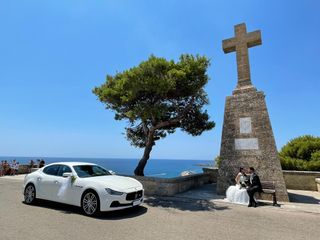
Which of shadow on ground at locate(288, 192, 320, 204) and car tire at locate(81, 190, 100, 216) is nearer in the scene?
car tire at locate(81, 190, 100, 216)

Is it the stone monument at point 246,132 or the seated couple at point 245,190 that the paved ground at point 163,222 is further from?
the stone monument at point 246,132

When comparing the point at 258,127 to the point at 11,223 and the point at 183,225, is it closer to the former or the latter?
the point at 183,225

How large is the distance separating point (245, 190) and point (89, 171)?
20.7 feet

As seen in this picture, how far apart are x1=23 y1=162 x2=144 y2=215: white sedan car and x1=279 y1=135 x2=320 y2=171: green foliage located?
11.2 metres

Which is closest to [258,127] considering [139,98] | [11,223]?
[139,98]

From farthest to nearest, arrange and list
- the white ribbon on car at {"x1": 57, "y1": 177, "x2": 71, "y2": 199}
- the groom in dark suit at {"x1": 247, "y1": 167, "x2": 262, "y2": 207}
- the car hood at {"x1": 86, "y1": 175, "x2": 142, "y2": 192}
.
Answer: the groom in dark suit at {"x1": 247, "y1": 167, "x2": 262, "y2": 207}
the white ribbon on car at {"x1": 57, "y1": 177, "x2": 71, "y2": 199}
the car hood at {"x1": 86, "y1": 175, "x2": 142, "y2": 192}

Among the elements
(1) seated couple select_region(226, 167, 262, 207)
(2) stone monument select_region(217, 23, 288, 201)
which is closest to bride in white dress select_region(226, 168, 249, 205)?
(1) seated couple select_region(226, 167, 262, 207)

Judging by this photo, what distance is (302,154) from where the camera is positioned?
1527 cm

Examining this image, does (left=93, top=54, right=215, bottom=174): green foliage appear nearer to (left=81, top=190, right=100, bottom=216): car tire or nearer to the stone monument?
the stone monument

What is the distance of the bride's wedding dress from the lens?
9.63 metres

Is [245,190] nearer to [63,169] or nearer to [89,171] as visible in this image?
[89,171]

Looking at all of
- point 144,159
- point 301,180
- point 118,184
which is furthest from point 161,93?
point 301,180

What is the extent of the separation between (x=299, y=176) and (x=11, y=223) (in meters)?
14.2

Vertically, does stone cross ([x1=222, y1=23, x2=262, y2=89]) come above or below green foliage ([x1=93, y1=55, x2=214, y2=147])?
above
